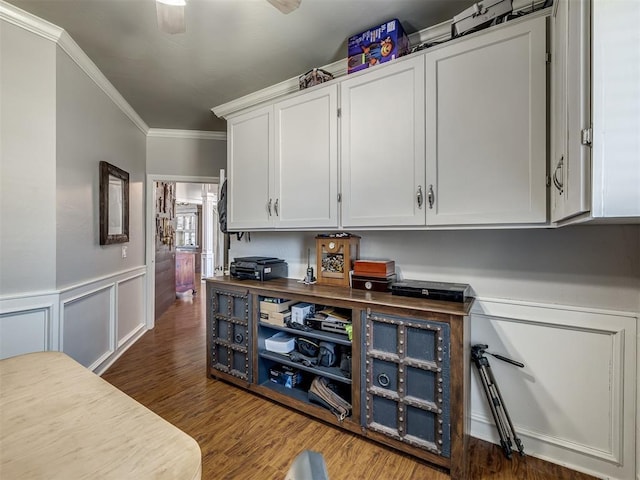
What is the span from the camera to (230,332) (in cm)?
246

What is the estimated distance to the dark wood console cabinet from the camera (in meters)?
1.52

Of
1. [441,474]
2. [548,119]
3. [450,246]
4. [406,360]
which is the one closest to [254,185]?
[450,246]

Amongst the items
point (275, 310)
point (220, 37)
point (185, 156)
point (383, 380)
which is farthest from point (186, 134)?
point (383, 380)

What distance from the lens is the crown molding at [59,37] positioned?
5.91 ft

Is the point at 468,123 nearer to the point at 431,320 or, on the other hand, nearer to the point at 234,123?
the point at 431,320

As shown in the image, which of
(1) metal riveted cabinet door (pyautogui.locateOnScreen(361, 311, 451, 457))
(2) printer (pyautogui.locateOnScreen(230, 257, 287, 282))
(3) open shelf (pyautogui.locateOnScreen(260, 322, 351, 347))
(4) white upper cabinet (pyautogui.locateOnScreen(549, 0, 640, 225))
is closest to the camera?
(4) white upper cabinet (pyautogui.locateOnScreen(549, 0, 640, 225))

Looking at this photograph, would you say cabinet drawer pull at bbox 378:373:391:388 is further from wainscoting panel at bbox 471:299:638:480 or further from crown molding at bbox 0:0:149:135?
crown molding at bbox 0:0:149:135

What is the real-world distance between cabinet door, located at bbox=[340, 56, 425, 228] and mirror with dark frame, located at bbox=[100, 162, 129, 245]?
2162 mm

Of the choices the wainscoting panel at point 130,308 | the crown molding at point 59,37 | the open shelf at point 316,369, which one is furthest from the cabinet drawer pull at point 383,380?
the crown molding at point 59,37

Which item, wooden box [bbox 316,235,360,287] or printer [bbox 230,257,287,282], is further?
printer [bbox 230,257,287,282]

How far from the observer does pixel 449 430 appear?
153cm

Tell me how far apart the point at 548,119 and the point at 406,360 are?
140 centimetres

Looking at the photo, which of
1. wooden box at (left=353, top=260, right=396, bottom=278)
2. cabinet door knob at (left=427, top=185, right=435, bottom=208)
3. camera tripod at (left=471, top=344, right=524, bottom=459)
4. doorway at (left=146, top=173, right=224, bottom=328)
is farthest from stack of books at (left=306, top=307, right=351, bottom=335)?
doorway at (left=146, top=173, right=224, bottom=328)

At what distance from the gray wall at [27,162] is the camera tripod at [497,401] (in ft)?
9.14
